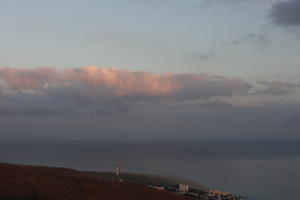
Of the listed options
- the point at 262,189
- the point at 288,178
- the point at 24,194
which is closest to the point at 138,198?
the point at 24,194

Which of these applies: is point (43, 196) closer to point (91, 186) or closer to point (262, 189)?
point (91, 186)

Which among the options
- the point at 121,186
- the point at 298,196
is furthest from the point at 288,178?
the point at 121,186

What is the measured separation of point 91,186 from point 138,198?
1.48 meters

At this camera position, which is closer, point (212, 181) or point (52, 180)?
point (52, 180)

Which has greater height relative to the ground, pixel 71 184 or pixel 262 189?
pixel 71 184

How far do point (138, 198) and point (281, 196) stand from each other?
26.9 metres

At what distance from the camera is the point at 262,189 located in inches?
1540

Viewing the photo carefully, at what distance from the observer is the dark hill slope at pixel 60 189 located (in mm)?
10953

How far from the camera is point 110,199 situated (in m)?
11.4

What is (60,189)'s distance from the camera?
1149cm

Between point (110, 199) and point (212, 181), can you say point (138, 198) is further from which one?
point (212, 181)

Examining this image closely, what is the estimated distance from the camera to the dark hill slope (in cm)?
1095

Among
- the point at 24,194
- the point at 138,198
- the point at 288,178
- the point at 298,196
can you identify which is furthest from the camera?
the point at 288,178

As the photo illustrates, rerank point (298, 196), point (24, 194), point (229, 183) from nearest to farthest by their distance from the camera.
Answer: point (24, 194), point (298, 196), point (229, 183)
